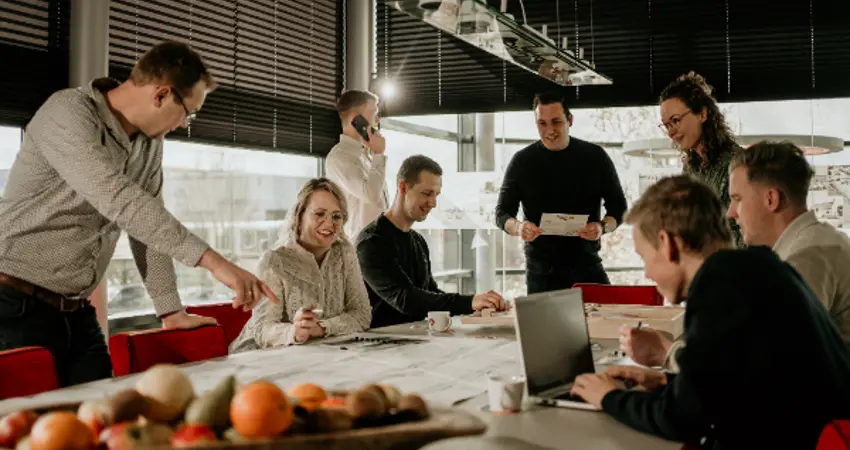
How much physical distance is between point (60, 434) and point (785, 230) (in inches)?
71.5

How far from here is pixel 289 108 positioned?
4.76m

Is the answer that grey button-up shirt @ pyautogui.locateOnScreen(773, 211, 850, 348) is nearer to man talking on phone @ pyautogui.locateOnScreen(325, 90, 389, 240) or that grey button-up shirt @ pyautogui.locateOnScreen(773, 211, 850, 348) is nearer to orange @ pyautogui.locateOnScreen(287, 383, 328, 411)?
orange @ pyautogui.locateOnScreen(287, 383, 328, 411)

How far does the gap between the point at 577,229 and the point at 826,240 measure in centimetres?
199

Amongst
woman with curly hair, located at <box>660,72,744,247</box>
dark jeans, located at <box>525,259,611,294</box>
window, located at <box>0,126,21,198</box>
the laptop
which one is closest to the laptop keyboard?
the laptop

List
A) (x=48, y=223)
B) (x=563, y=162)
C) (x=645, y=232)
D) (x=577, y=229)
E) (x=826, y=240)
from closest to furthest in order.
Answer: (x=645, y=232), (x=826, y=240), (x=48, y=223), (x=577, y=229), (x=563, y=162)

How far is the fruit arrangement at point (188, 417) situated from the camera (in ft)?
3.12

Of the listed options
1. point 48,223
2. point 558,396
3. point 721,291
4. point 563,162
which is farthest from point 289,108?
point 721,291

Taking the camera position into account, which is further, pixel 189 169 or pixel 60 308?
pixel 189 169

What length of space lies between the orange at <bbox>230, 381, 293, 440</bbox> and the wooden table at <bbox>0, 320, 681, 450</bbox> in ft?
1.90

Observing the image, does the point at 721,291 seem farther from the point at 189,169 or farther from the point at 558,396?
the point at 189,169

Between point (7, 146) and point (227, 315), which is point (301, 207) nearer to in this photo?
point (227, 315)

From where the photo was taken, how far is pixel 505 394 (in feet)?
5.29

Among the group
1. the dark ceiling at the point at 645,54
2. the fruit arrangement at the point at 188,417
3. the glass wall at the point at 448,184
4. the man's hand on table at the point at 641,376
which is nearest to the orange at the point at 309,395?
the fruit arrangement at the point at 188,417

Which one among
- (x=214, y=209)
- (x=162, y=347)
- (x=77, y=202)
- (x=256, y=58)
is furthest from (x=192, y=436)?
(x=256, y=58)
